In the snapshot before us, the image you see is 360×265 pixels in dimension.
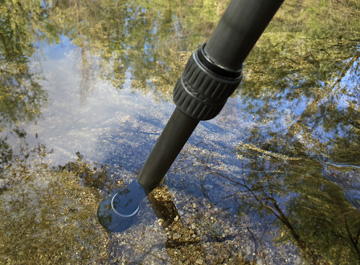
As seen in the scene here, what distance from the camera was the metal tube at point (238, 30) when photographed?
102cm

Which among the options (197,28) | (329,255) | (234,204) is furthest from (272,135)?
(197,28)

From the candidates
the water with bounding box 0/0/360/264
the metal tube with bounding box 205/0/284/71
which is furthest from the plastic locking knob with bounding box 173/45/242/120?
the water with bounding box 0/0/360/264

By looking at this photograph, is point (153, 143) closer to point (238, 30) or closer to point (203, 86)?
point (203, 86)

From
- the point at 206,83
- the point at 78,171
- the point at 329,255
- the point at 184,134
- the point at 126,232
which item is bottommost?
the point at 78,171

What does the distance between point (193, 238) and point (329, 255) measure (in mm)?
915

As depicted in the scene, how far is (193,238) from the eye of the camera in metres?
1.84

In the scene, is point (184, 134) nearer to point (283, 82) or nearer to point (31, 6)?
point (283, 82)

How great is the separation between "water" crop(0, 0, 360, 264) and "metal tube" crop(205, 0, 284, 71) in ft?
3.96

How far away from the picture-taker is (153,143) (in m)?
2.49

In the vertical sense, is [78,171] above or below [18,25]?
above

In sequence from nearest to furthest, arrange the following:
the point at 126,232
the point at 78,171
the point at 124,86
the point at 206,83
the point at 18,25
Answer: the point at 206,83 < the point at 126,232 < the point at 78,171 < the point at 124,86 < the point at 18,25

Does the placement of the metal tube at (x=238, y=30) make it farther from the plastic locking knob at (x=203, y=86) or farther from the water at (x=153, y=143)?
the water at (x=153, y=143)

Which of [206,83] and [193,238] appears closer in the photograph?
[206,83]

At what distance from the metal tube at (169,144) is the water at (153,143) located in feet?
1.05
